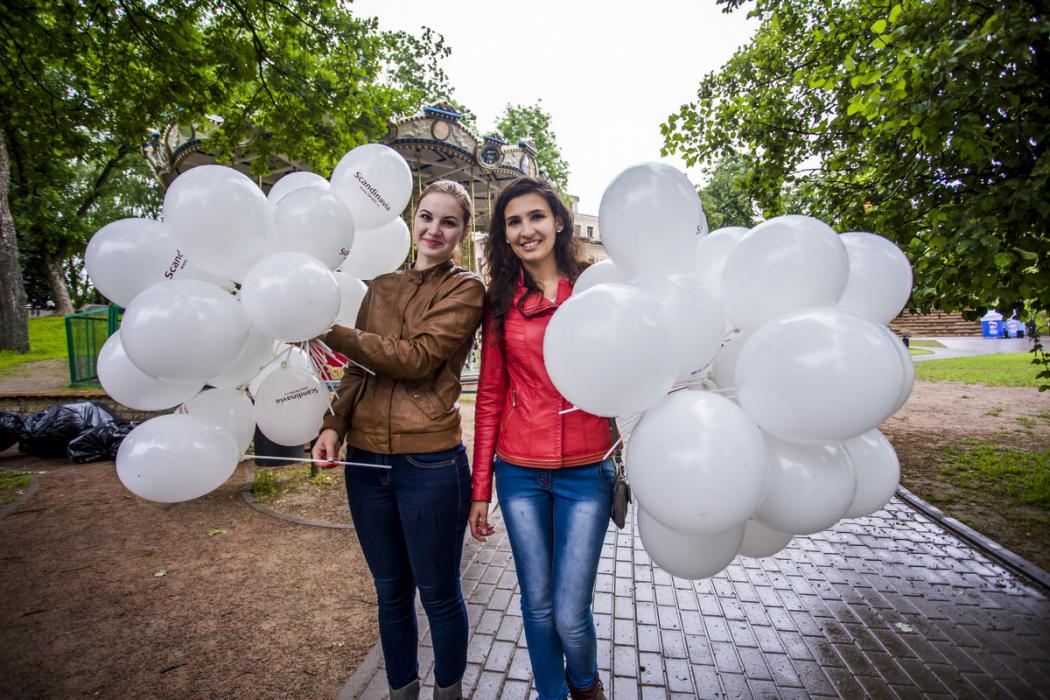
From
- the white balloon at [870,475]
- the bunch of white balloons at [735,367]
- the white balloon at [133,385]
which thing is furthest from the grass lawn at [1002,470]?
the white balloon at [133,385]

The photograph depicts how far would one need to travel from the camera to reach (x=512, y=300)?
1.89m

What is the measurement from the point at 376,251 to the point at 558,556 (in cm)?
155

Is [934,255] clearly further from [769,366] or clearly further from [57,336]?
[57,336]

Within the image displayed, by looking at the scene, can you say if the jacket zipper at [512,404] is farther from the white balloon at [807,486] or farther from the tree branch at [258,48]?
the tree branch at [258,48]

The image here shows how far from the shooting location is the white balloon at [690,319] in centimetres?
142

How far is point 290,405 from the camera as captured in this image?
1.95m

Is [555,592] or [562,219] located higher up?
[562,219]

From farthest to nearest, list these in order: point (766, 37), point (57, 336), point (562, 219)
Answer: point (57, 336) → point (766, 37) → point (562, 219)

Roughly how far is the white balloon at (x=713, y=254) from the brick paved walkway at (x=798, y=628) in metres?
2.03

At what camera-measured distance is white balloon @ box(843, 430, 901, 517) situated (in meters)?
1.46

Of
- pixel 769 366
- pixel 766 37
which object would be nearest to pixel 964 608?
pixel 769 366

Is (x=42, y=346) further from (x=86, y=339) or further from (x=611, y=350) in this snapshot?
(x=611, y=350)

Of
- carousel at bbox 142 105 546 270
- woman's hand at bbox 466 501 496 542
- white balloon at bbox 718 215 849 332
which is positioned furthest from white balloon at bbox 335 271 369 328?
carousel at bbox 142 105 546 270

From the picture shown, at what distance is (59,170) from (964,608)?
28660 millimetres
